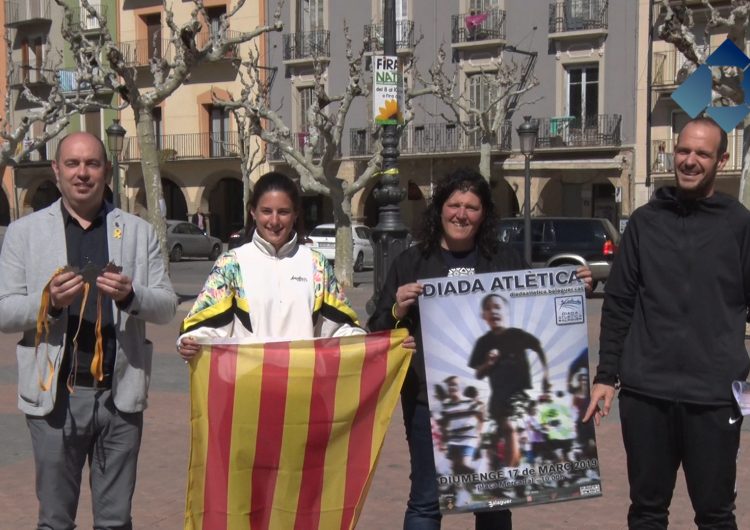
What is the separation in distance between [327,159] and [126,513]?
17823 millimetres

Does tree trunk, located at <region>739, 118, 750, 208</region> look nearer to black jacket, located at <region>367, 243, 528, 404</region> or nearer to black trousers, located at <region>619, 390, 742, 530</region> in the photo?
black jacket, located at <region>367, 243, 528, 404</region>

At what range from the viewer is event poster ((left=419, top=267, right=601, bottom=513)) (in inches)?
156

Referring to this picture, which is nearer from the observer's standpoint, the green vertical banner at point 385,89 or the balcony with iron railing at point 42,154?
the green vertical banner at point 385,89

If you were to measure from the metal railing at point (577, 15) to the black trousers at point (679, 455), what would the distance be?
29.4 m

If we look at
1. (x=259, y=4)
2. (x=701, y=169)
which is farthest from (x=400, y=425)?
(x=259, y=4)

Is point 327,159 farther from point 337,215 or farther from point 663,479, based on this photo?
point 663,479

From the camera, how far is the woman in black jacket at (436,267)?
409 cm

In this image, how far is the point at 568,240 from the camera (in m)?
20.5

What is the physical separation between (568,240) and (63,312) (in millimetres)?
17630

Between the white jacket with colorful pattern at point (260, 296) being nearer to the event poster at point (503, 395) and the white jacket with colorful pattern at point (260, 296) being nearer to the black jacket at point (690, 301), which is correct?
the event poster at point (503, 395)

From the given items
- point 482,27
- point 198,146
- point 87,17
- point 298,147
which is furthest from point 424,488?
point 87,17

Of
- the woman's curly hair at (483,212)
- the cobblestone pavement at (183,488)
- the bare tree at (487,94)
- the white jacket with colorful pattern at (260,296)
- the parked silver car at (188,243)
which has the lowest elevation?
the parked silver car at (188,243)

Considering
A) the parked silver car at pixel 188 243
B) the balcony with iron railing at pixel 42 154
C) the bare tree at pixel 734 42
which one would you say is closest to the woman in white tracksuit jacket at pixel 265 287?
the bare tree at pixel 734 42

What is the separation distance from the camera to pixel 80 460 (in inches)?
151
